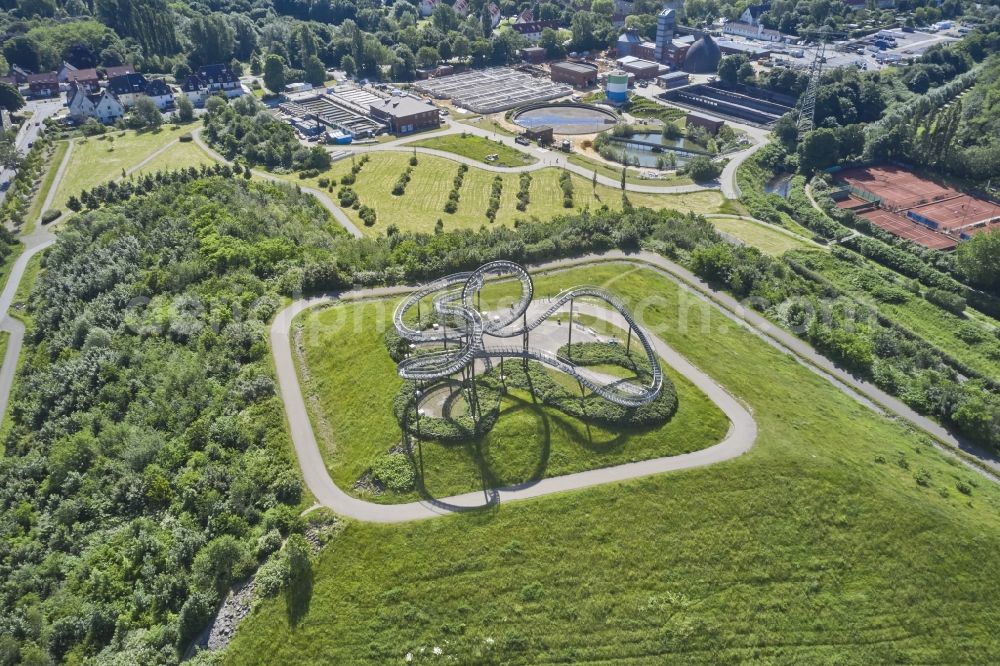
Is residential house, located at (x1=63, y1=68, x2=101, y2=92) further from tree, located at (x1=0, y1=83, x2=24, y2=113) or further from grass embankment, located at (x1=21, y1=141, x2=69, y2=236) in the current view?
grass embankment, located at (x1=21, y1=141, x2=69, y2=236)

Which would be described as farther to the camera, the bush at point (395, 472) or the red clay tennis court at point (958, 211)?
the red clay tennis court at point (958, 211)

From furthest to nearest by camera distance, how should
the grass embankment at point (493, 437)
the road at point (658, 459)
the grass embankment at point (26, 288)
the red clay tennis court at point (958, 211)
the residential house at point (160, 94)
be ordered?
the residential house at point (160, 94) < the red clay tennis court at point (958, 211) < the grass embankment at point (26, 288) < the grass embankment at point (493, 437) < the road at point (658, 459)

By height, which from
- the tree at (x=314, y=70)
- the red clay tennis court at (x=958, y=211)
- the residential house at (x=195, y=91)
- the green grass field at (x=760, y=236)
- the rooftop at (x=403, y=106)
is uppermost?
the tree at (x=314, y=70)

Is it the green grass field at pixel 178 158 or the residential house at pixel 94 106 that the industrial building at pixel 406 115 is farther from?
the residential house at pixel 94 106

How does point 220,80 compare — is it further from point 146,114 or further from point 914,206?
point 914,206

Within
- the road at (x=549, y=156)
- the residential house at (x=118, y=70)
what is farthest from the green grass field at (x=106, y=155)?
the road at (x=549, y=156)

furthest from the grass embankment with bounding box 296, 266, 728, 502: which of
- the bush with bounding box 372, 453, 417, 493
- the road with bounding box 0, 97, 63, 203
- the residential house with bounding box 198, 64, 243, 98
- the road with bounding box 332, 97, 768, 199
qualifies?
the residential house with bounding box 198, 64, 243, 98

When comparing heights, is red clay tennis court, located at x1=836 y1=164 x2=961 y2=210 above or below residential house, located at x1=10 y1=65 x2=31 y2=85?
below
